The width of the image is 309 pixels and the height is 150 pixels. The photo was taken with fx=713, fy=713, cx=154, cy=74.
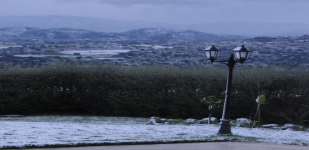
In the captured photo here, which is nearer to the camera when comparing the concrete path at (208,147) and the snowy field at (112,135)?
the concrete path at (208,147)

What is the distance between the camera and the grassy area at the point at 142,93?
23875 millimetres

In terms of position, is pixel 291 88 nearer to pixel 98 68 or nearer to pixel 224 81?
pixel 224 81

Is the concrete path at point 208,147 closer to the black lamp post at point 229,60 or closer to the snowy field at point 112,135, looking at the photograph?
the snowy field at point 112,135

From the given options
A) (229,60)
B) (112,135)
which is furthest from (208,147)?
(229,60)

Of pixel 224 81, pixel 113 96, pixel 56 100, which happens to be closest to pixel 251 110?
pixel 224 81

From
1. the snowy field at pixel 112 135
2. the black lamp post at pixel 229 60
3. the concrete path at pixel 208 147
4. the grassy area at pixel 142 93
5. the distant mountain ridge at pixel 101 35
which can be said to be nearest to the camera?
the concrete path at pixel 208 147

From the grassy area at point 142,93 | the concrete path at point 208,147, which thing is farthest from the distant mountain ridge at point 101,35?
the concrete path at point 208,147

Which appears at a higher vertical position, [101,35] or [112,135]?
[112,135]

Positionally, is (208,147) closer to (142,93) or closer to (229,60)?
(229,60)

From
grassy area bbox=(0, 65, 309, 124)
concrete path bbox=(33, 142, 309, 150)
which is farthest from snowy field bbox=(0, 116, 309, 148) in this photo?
grassy area bbox=(0, 65, 309, 124)

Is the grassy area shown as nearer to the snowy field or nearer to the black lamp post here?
the snowy field

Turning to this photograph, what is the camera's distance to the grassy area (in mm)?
23875

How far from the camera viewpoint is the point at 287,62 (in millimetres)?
30766

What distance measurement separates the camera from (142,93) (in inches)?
953
